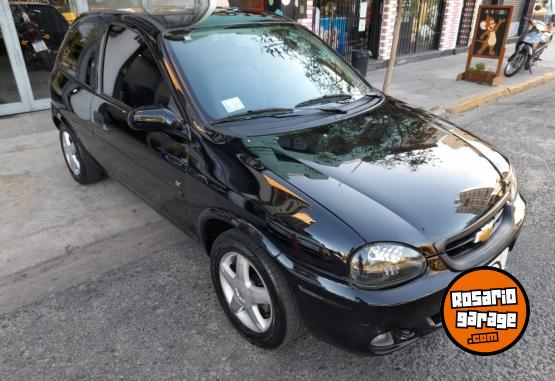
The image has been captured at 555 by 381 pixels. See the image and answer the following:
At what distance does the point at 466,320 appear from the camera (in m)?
2.07

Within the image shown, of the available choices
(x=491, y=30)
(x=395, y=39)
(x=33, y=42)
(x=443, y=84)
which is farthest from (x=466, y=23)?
(x=33, y=42)

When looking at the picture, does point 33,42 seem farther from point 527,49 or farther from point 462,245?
point 527,49

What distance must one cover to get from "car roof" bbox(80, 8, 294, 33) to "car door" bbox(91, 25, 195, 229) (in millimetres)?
98

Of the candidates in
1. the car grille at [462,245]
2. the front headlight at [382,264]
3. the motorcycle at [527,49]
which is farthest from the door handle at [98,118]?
the motorcycle at [527,49]

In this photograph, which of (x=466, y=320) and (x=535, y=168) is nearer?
(x=466, y=320)

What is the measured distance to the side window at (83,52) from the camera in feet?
11.8

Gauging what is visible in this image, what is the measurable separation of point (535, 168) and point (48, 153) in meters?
5.71

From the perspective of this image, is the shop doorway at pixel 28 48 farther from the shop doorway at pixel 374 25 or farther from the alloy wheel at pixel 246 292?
the shop doorway at pixel 374 25

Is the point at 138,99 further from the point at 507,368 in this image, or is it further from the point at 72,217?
the point at 507,368

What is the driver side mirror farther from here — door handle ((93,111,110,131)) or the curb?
the curb

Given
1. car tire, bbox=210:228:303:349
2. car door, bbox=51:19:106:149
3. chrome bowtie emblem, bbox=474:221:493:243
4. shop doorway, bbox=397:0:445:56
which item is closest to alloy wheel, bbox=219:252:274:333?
car tire, bbox=210:228:303:349

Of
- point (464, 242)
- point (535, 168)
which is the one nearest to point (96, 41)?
point (464, 242)

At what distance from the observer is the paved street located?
235 cm

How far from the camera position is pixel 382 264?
6.22 feet
